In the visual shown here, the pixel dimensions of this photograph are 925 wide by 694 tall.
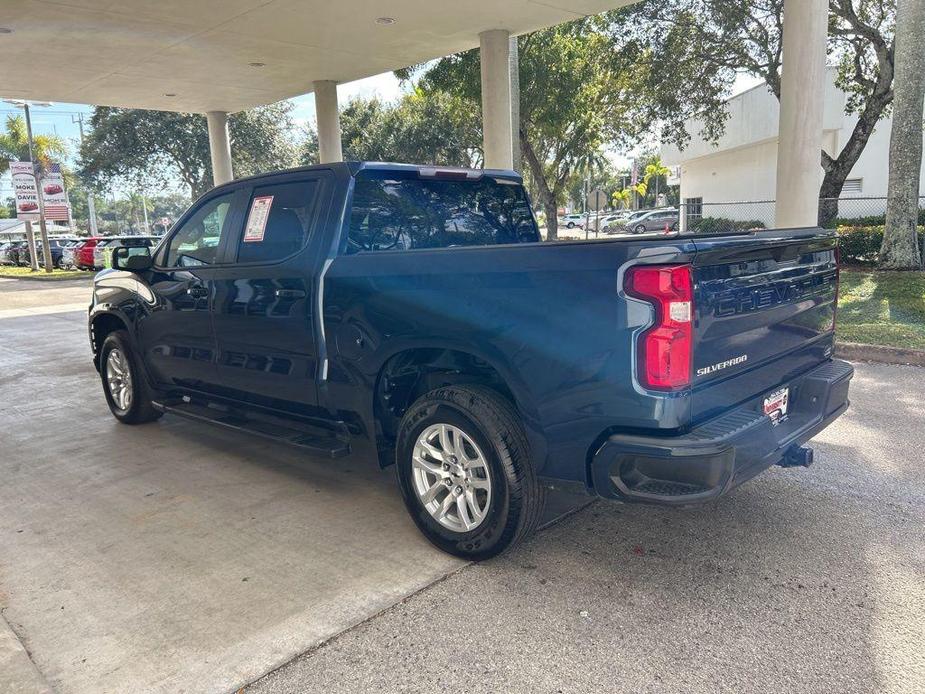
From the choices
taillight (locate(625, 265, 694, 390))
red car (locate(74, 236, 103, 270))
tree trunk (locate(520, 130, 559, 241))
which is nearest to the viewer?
taillight (locate(625, 265, 694, 390))

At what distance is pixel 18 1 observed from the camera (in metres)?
9.16

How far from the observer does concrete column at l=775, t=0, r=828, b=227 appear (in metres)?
8.66

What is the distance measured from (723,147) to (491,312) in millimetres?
29023

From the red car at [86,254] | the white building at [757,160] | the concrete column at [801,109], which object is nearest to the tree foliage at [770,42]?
the white building at [757,160]

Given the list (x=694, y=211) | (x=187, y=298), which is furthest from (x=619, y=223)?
→ (x=187, y=298)

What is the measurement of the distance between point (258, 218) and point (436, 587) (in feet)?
8.68

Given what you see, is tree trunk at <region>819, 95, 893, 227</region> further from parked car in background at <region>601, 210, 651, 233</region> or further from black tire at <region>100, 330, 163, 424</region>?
parked car in background at <region>601, 210, 651, 233</region>

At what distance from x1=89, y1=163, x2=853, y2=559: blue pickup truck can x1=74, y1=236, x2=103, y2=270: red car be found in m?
26.4

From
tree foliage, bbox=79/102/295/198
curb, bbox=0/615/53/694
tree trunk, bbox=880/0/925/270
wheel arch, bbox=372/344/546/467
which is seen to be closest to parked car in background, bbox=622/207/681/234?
tree foliage, bbox=79/102/295/198

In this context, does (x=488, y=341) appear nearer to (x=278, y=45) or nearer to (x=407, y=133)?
(x=278, y=45)

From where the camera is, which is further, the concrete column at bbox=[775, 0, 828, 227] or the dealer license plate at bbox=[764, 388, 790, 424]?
the concrete column at bbox=[775, 0, 828, 227]

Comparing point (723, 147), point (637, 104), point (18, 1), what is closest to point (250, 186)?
point (18, 1)

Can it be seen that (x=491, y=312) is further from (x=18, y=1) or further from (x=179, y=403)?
Answer: (x=18, y=1)

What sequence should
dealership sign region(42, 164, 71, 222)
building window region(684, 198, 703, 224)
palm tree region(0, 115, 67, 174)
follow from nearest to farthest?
building window region(684, 198, 703, 224), dealership sign region(42, 164, 71, 222), palm tree region(0, 115, 67, 174)
